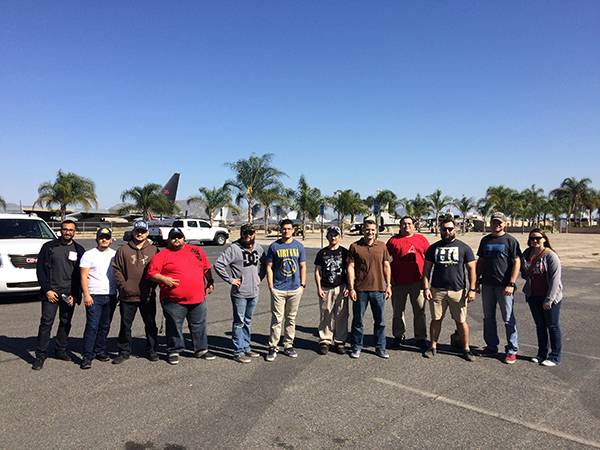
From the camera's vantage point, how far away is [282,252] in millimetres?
5461

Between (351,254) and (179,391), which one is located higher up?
(351,254)

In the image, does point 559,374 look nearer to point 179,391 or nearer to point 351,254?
point 351,254

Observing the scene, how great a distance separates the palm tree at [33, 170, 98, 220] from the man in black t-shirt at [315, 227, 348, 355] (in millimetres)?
39448

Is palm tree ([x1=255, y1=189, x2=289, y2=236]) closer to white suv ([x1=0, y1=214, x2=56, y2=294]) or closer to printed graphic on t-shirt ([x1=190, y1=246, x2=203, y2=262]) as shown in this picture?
white suv ([x1=0, y1=214, x2=56, y2=294])

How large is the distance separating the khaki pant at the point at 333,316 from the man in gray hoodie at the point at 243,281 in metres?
0.92

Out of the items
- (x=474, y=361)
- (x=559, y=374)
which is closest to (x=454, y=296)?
(x=474, y=361)

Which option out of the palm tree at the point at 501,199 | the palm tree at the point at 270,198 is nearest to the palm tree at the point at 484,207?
the palm tree at the point at 501,199

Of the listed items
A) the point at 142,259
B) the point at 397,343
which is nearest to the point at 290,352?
the point at 397,343

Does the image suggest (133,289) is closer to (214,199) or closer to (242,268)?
Answer: (242,268)

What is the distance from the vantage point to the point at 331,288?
18.4ft

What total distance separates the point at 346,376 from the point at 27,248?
23.9ft

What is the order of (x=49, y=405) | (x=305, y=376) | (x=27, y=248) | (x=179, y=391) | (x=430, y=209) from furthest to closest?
(x=430, y=209) → (x=27, y=248) → (x=305, y=376) → (x=179, y=391) → (x=49, y=405)

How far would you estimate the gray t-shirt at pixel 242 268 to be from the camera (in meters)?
5.34

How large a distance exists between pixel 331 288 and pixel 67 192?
4006cm
